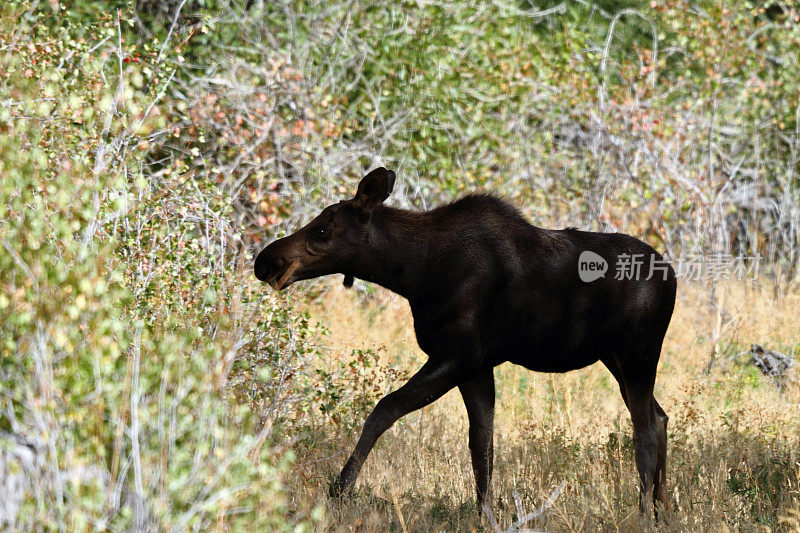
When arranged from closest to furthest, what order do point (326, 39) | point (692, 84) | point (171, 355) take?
point (171, 355)
point (326, 39)
point (692, 84)

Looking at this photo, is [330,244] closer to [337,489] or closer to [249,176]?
[337,489]

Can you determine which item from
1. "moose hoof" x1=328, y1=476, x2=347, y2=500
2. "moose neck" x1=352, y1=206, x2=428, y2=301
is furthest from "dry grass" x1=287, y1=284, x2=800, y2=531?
"moose neck" x1=352, y1=206, x2=428, y2=301

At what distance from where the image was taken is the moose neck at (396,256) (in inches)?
247

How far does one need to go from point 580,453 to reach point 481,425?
1.31 m

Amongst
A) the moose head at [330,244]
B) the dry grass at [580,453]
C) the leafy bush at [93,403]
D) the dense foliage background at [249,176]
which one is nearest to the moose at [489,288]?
the moose head at [330,244]

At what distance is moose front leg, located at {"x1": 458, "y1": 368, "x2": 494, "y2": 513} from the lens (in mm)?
6355

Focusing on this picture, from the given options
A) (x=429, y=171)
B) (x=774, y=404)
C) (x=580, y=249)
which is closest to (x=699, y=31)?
(x=429, y=171)

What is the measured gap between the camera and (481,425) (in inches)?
252

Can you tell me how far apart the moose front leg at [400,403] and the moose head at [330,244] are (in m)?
0.84

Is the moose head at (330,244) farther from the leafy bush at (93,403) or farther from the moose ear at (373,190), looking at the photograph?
the leafy bush at (93,403)

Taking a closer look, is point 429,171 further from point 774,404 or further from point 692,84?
point 774,404

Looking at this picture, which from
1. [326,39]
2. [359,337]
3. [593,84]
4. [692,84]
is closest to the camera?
[359,337]

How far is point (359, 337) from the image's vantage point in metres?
10.2

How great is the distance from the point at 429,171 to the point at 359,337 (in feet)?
11.4
